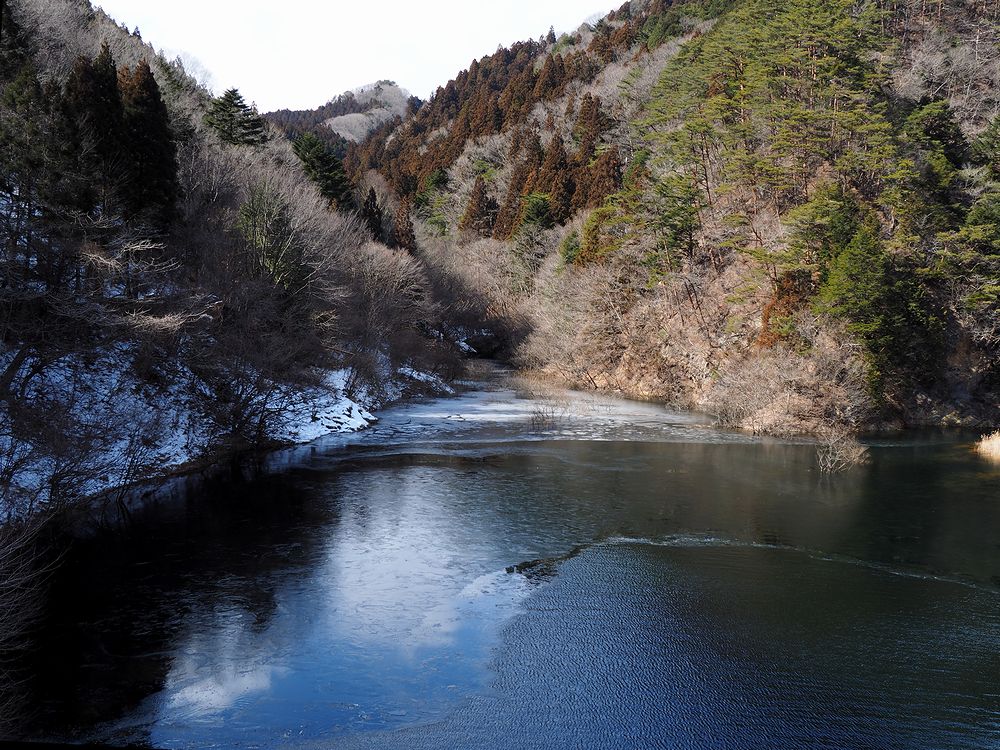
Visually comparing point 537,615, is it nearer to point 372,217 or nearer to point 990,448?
point 990,448

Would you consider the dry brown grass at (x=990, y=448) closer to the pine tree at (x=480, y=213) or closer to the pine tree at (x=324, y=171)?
the pine tree at (x=324, y=171)

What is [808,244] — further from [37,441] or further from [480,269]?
[480,269]

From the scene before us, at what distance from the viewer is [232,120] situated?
149 ft

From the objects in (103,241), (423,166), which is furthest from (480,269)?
(103,241)

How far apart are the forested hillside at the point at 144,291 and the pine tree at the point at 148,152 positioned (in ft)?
0.26

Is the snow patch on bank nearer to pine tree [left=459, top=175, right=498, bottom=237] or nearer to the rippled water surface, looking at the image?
the rippled water surface

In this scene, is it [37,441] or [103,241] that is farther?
[103,241]

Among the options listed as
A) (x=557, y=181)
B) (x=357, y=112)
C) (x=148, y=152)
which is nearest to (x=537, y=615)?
(x=148, y=152)

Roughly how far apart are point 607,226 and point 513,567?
38414 mm

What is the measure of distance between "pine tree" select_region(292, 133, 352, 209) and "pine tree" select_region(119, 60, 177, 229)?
22826 millimetres

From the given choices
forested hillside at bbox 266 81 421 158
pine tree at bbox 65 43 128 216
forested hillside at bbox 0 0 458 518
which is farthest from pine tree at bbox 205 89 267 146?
forested hillside at bbox 266 81 421 158

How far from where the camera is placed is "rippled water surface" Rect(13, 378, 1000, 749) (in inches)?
352

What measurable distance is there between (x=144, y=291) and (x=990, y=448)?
28966 millimetres

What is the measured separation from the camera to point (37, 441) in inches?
610
